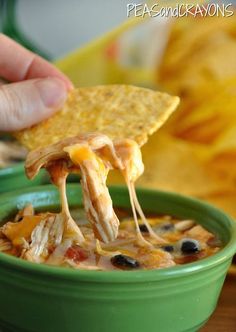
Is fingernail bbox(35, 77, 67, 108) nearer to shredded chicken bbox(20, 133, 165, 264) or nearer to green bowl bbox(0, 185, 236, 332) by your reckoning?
shredded chicken bbox(20, 133, 165, 264)

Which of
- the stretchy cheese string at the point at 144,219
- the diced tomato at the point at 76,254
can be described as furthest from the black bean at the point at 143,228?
the diced tomato at the point at 76,254

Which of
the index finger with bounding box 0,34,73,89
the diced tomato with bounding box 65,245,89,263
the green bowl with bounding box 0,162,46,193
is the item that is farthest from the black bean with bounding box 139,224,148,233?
the index finger with bounding box 0,34,73,89

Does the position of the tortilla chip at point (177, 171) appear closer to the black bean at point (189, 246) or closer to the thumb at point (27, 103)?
the thumb at point (27, 103)

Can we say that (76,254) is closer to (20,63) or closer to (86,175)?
(86,175)

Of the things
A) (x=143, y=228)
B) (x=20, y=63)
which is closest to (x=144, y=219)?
(x=143, y=228)

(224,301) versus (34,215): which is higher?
(34,215)

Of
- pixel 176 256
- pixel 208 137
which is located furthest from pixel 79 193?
pixel 208 137

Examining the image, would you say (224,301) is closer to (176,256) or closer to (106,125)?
(176,256)
